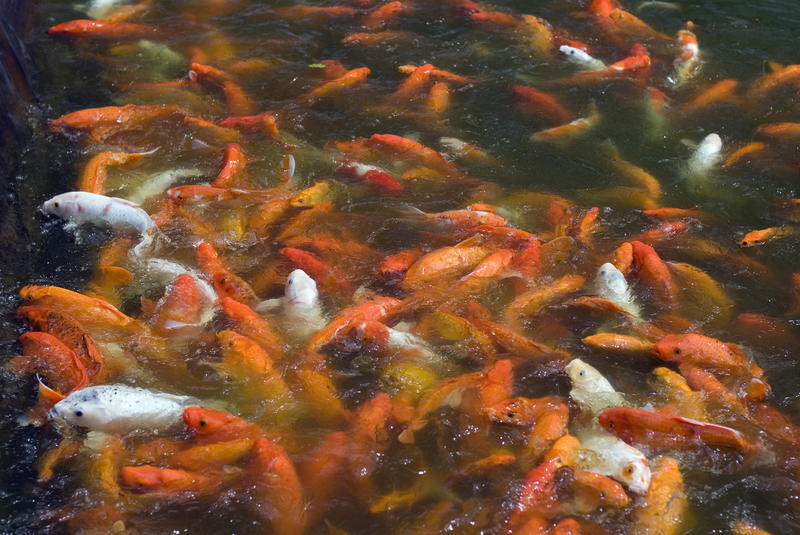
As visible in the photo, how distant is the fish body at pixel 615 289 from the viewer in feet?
15.9

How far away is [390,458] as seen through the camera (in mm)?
3824

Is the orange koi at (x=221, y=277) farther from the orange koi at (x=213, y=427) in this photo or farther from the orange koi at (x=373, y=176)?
the orange koi at (x=373, y=176)

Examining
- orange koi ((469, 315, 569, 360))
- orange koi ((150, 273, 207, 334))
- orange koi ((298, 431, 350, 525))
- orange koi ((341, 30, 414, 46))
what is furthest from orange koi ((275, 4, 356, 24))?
orange koi ((298, 431, 350, 525))

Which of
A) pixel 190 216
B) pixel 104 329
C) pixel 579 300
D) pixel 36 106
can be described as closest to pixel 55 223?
pixel 190 216

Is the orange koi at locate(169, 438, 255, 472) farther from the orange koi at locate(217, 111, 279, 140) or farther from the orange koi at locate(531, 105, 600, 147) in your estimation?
the orange koi at locate(531, 105, 600, 147)

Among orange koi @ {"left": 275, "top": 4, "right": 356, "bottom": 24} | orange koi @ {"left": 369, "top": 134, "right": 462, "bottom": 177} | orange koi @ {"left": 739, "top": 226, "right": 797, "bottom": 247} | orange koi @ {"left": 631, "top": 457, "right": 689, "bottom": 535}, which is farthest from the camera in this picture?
orange koi @ {"left": 275, "top": 4, "right": 356, "bottom": 24}

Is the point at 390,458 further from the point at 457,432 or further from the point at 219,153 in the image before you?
the point at 219,153

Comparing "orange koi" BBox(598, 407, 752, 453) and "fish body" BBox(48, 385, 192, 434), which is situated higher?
"orange koi" BBox(598, 407, 752, 453)

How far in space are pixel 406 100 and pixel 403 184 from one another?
1.26 m

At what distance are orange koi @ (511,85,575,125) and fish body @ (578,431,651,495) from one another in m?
3.47

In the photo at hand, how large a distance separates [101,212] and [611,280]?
11.3ft

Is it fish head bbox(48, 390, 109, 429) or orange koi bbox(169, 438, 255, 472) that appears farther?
fish head bbox(48, 390, 109, 429)

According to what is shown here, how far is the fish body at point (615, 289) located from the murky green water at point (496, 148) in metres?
0.50

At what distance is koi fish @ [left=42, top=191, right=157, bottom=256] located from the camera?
5215mm
